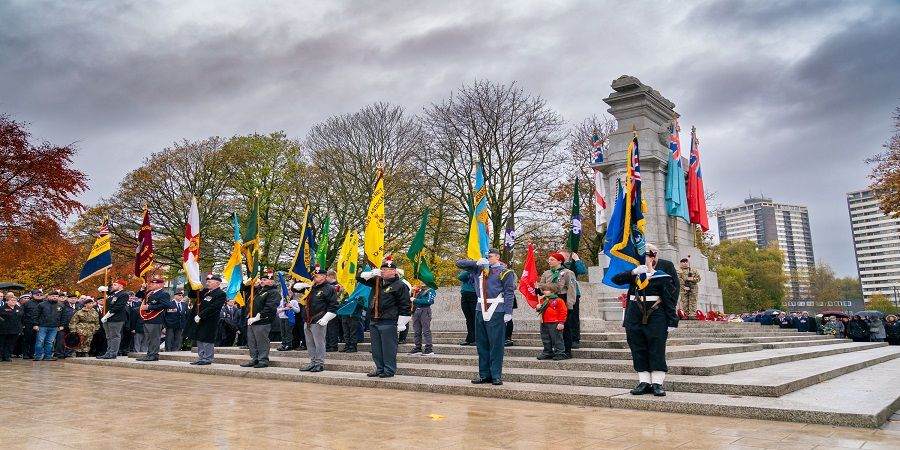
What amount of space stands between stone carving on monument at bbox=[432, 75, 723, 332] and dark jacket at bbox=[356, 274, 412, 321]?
6.83m

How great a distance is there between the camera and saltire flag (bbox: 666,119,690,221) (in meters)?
18.3

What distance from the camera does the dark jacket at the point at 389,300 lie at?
10109mm

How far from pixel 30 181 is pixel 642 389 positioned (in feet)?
69.2

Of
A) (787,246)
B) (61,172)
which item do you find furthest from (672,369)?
(787,246)

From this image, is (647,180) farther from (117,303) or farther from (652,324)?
(117,303)

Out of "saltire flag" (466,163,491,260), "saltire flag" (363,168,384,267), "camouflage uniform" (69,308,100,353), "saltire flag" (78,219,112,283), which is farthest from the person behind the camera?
"camouflage uniform" (69,308,100,353)

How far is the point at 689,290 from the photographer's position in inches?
648

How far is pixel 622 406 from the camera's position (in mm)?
6910

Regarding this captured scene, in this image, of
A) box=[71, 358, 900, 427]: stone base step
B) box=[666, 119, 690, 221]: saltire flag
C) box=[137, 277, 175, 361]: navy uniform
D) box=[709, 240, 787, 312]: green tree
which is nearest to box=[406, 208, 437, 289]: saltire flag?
box=[71, 358, 900, 427]: stone base step

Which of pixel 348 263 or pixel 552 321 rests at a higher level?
pixel 348 263

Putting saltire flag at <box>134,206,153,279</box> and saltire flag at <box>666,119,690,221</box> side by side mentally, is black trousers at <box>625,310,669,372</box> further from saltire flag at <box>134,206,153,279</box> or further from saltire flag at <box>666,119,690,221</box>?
saltire flag at <box>134,206,153,279</box>

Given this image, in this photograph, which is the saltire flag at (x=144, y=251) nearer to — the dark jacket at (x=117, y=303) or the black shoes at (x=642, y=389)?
the dark jacket at (x=117, y=303)

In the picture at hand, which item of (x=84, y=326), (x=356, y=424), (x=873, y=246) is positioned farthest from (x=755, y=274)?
(x=873, y=246)

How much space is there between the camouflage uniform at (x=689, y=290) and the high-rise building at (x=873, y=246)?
415ft
